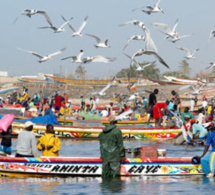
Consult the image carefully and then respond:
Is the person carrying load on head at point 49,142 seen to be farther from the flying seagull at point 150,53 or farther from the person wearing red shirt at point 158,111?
the person wearing red shirt at point 158,111

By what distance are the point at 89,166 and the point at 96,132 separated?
10634mm

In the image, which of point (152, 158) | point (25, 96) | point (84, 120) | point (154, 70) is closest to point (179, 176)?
point (152, 158)

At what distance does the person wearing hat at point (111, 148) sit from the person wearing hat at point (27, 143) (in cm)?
156

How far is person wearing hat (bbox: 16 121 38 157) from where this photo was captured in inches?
511

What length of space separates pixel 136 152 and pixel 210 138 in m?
1.89

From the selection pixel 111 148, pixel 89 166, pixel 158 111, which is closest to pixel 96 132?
pixel 158 111

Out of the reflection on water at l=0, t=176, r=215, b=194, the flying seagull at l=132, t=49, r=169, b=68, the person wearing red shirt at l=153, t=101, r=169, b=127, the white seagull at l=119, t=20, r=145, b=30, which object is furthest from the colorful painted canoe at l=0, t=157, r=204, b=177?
the white seagull at l=119, t=20, r=145, b=30

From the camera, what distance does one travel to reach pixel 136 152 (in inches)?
543

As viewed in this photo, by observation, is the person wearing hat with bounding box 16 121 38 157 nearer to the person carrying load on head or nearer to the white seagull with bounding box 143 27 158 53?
the person carrying load on head

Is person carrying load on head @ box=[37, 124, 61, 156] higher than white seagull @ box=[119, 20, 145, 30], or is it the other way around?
white seagull @ box=[119, 20, 145, 30]

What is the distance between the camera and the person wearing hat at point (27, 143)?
12970mm

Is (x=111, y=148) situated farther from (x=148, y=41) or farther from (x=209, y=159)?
(x=148, y=41)

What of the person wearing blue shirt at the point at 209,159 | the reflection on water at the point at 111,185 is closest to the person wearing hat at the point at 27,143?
the reflection on water at the point at 111,185

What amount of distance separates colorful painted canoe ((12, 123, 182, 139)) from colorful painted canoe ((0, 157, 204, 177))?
33.4 ft
